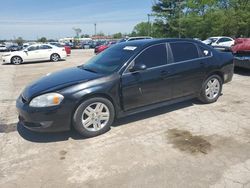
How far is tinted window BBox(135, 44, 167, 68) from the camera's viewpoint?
4.75 m

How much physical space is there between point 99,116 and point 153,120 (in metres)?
1.17

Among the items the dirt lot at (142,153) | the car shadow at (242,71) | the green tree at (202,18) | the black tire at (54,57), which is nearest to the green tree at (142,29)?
the green tree at (202,18)

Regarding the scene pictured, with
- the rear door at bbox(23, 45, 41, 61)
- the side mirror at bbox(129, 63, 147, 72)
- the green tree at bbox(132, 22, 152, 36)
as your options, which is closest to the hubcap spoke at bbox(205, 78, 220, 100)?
the side mirror at bbox(129, 63, 147, 72)

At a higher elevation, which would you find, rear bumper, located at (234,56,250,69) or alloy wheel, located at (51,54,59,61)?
rear bumper, located at (234,56,250,69)

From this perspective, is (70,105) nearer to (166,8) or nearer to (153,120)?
(153,120)

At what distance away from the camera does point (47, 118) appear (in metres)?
3.98

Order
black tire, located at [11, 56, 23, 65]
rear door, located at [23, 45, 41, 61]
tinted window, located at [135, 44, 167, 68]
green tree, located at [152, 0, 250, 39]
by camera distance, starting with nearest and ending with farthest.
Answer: tinted window, located at [135, 44, 167, 68] < black tire, located at [11, 56, 23, 65] < rear door, located at [23, 45, 41, 61] < green tree, located at [152, 0, 250, 39]

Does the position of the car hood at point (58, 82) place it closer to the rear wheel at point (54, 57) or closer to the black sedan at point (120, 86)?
the black sedan at point (120, 86)

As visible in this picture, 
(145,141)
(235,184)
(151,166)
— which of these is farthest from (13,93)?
(235,184)

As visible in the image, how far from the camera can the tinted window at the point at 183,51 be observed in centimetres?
520

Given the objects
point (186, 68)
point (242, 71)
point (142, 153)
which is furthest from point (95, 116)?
point (242, 71)

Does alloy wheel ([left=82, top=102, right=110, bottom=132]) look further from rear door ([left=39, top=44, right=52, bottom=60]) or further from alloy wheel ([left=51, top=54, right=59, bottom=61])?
alloy wheel ([left=51, top=54, right=59, bottom=61])

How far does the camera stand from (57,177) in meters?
3.20

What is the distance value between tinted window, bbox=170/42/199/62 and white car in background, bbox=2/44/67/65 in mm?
14496
